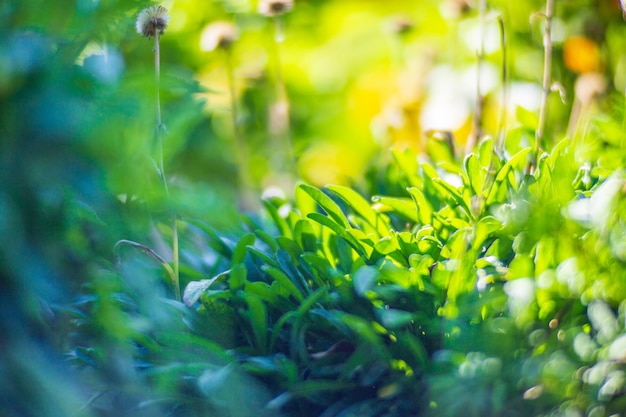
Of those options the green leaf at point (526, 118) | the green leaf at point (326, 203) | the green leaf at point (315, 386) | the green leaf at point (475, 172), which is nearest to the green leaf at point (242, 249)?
the green leaf at point (326, 203)

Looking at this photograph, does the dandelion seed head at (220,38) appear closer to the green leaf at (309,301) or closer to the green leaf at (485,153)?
the green leaf at (485,153)

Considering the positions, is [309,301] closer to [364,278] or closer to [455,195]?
[364,278]

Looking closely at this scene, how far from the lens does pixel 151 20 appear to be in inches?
32.9

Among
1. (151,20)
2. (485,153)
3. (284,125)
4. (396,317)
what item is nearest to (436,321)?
(396,317)

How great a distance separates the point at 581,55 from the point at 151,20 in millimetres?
1169

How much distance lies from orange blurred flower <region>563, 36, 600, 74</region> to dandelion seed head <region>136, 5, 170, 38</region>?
3.70ft

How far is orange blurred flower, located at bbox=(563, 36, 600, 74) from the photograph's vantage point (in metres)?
1.57

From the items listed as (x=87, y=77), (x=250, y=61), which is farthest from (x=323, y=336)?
(x=250, y=61)

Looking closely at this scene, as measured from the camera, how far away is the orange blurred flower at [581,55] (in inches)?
61.9

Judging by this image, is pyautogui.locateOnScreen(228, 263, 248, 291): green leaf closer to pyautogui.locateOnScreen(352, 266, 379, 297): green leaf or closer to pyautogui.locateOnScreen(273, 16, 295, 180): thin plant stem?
pyautogui.locateOnScreen(352, 266, 379, 297): green leaf

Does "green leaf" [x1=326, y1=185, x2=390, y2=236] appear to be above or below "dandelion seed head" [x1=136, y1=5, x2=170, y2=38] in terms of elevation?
below

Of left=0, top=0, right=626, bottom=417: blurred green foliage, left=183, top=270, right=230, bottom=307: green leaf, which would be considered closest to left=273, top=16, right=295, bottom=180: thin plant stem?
left=0, top=0, right=626, bottom=417: blurred green foliage

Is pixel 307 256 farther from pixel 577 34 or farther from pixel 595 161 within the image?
pixel 577 34

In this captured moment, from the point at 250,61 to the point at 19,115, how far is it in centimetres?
141
